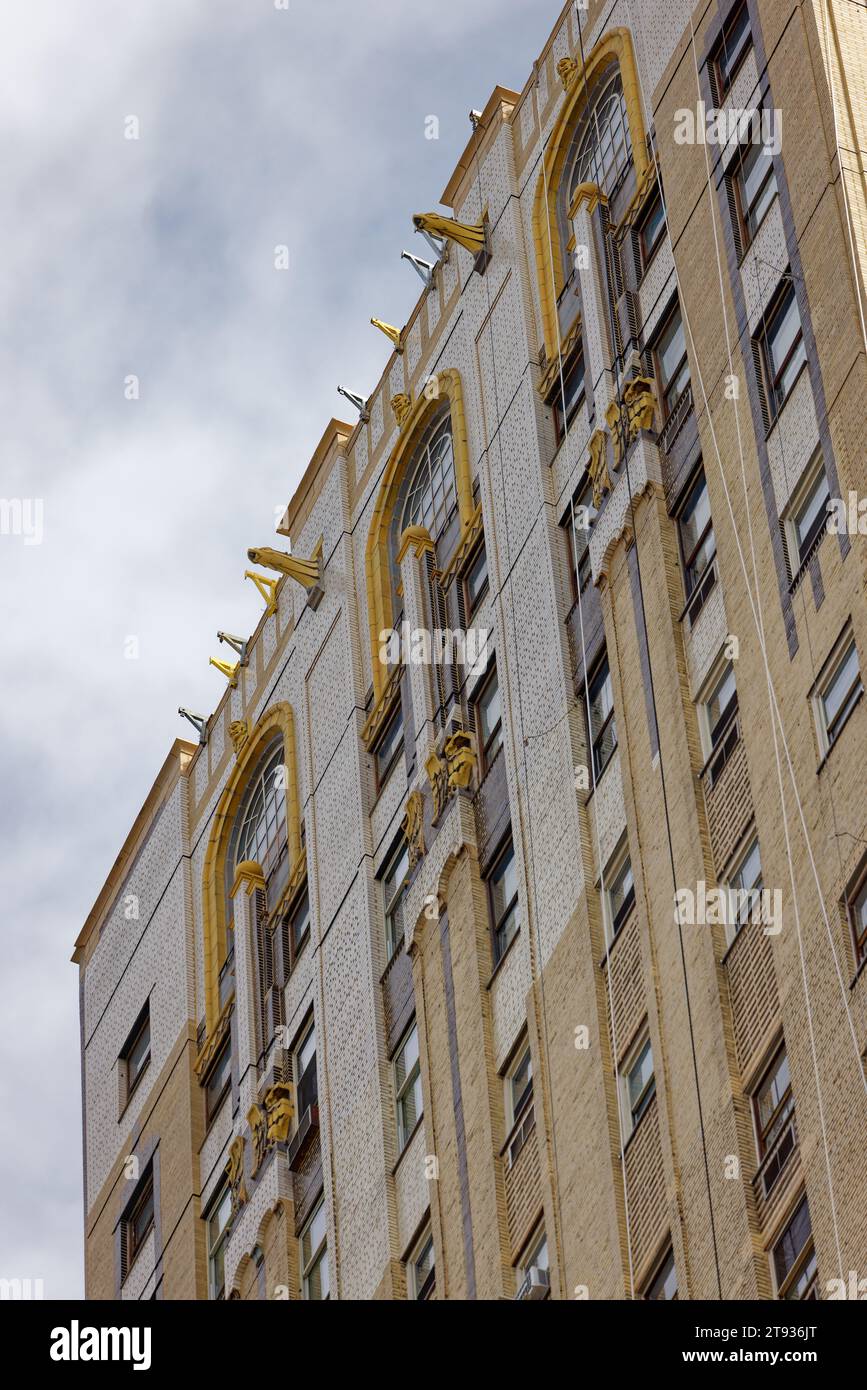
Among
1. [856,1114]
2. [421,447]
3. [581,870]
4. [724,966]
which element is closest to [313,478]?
[421,447]

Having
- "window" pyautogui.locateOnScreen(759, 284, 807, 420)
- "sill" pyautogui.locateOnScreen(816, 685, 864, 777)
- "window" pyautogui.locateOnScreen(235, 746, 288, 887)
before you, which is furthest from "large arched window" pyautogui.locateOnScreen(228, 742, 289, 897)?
"sill" pyautogui.locateOnScreen(816, 685, 864, 777)

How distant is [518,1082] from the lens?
3825 cm

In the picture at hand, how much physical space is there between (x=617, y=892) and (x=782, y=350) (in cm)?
691

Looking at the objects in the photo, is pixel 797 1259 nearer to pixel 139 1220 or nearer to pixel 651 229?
pixel 651 229

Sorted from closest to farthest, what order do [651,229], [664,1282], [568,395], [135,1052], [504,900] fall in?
[664,1282], [504,900], [651,229], [568,395], [135,1052]

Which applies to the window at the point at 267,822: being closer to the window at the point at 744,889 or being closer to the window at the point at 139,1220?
the window at the point at 139,1220

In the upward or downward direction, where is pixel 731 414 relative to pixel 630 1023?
upward

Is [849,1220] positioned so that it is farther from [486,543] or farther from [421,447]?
[421,447]

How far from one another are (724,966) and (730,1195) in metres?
2.82

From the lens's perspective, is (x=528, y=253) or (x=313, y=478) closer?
(x=528, y=253)

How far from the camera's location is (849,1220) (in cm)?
2838

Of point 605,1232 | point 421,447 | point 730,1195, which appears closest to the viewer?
point 730,1195

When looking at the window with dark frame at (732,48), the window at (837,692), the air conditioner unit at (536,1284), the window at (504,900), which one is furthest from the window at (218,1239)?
the window with dark frame at (732,48)

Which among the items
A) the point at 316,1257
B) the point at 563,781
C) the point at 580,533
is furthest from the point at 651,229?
the point at 316,1257
